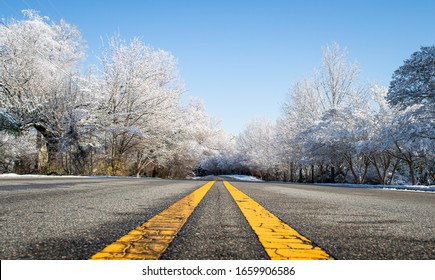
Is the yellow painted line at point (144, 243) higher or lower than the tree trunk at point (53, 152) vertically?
lower

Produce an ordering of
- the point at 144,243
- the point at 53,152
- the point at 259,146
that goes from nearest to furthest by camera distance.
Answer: the point at 144,243 → the point at 53,152 → the point at 259,146

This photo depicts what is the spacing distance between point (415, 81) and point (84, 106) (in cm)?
1872

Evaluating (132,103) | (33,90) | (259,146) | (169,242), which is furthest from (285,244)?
(259,146)

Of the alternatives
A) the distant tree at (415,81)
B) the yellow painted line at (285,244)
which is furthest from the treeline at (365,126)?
the yellow painted line at (285,244)

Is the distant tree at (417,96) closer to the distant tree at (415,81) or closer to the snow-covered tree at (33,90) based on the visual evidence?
the distant tree at (415,81)

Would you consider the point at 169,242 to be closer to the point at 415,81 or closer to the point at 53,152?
the point at 415,81

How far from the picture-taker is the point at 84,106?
1864 centimetres

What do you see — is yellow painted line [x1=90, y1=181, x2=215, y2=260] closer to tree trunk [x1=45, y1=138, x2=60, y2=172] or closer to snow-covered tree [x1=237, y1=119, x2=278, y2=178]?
tree trunk [x1=45, y1=138, x2=60, y2=172]

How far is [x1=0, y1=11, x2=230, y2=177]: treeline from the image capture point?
56.5 ft

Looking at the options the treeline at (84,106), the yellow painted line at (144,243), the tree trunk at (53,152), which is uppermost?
the treeline at (84,106)

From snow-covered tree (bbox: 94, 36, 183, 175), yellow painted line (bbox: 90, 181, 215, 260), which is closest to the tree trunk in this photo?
snow-covered tree (bbox: 94, 36, 183, 175)

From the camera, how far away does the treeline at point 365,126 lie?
48.0 feet
